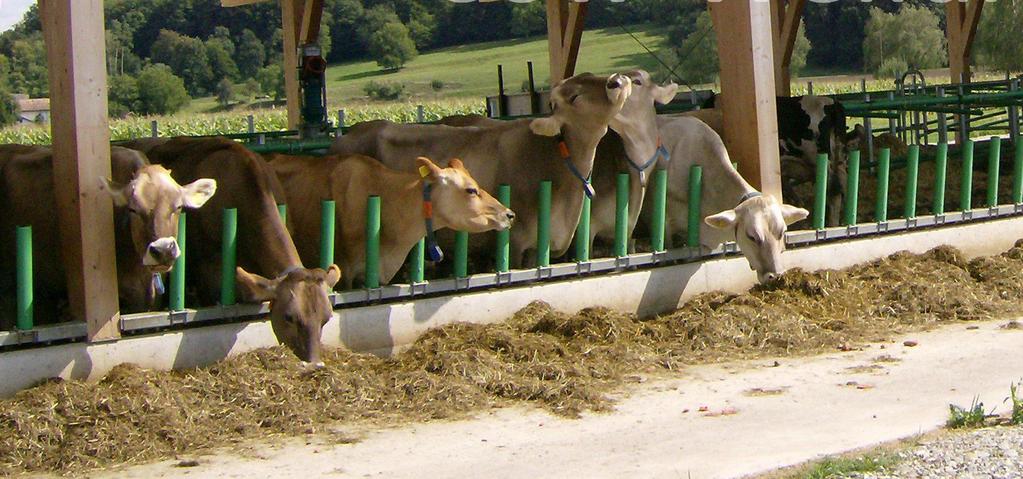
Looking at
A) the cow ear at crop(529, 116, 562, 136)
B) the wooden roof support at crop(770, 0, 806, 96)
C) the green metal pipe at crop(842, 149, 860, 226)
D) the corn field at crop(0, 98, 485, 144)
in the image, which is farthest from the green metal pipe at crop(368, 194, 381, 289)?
the corn field at crop(0, 98, 485, 144)

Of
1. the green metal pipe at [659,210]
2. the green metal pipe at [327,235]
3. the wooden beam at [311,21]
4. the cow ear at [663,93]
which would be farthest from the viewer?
the wooden beam at [311,21]

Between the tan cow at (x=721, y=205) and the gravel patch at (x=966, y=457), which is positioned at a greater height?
the tan cow at (x=721, y=205)

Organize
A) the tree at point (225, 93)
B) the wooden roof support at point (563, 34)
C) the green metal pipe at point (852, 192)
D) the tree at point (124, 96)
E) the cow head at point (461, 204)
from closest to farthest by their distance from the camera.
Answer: the cow head at point (461, 204) → the green metal pipe at point (852, 192) → the wooden roof support at point (563, 34) → the tree at point (124, 96) → the tree at point (225, 93)

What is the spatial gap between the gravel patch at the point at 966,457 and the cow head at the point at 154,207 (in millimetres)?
3827

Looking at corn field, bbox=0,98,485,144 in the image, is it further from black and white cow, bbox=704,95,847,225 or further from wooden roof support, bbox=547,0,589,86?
black and white cow, bbox=704,95,847,225

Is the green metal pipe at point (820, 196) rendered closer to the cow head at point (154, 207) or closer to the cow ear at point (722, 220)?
the cow ear at point (722, 220)

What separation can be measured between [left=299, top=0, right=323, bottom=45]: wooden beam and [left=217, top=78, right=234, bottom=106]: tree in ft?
192

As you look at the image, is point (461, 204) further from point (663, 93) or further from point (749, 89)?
point (749, 89)

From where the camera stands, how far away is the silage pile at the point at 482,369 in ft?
20.7

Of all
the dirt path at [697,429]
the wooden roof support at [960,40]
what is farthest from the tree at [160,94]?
the dirt path at [697,429]

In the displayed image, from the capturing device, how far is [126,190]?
7.20 m

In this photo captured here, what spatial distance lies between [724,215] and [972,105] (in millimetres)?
8722

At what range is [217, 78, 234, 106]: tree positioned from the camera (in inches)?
2926

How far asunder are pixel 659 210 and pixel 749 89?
125 centimetres
